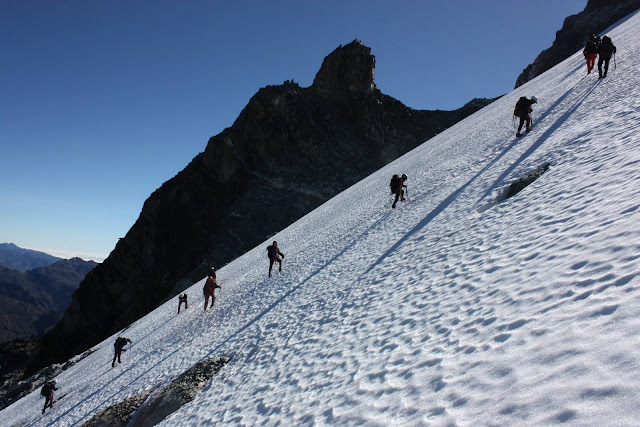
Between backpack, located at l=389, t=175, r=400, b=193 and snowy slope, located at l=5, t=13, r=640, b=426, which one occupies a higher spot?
backpack, located at l=389, t=175, r=400, b=193

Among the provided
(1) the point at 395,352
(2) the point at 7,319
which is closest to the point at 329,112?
(1) the point at 395,352

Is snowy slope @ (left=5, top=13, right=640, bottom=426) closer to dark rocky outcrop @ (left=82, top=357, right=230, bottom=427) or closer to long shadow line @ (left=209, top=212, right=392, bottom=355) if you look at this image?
long shadow line @ (left=209, top=212, right=392, bottom=355)

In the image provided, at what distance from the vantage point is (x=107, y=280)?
2511 inches

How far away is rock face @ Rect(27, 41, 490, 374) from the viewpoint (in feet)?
185

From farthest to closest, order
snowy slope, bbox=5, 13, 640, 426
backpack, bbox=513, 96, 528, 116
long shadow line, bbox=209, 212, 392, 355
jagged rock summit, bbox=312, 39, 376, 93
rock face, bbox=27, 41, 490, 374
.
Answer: jagged rock summit, bbox=312, 39, 376, 93
rock face, bbox=27, 41, 490, 374
backpack, bbox=513, 96, 528, 116
long shadow line, bbox=209, 212, 392, 355
snowy slope, bbox=5, 13, 640, 426

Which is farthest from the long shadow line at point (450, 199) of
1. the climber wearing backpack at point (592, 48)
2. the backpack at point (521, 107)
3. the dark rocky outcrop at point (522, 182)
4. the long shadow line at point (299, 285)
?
the long shadow line at point (299, 285)

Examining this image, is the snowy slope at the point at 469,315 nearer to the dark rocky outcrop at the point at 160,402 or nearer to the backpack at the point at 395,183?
the dark rocky outcrop at the point at 160,402

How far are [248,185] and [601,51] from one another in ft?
164

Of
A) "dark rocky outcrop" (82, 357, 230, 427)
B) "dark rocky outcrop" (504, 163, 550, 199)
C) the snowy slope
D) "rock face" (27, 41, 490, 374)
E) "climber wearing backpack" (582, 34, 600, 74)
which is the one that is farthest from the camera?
"rock face" (27, 41, 490, 374)

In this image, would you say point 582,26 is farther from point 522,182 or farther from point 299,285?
point 299,285

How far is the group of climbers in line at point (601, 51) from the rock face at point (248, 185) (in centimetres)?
4070

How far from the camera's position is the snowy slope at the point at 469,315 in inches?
131

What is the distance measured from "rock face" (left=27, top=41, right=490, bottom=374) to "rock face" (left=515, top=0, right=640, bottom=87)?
21243 millimetres

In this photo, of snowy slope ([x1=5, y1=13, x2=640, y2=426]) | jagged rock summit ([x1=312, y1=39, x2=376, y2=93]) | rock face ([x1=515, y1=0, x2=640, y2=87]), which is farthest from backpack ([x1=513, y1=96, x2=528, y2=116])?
jagged rock summit ([x1=312, y1=39, x2=376, y2=93])
